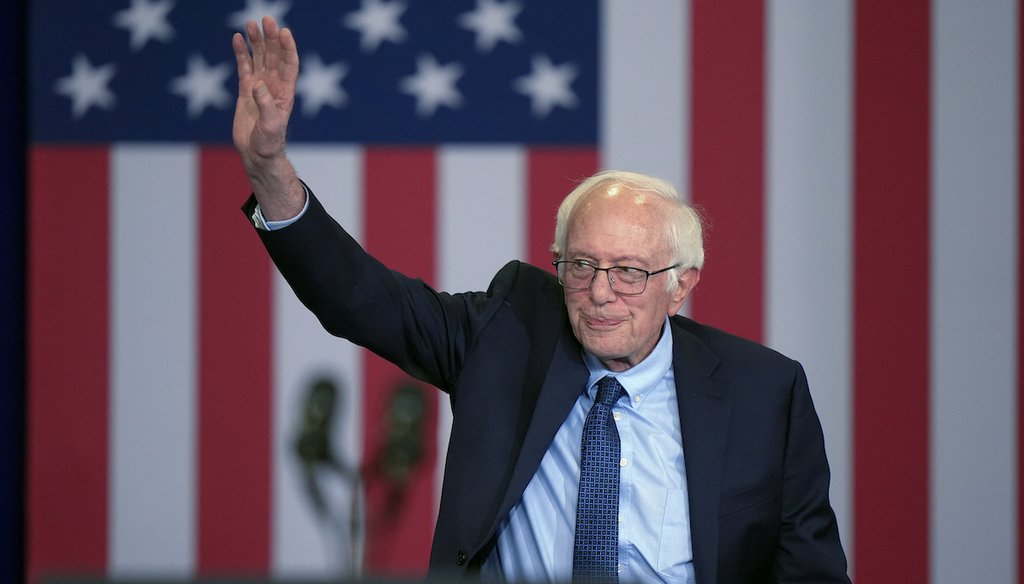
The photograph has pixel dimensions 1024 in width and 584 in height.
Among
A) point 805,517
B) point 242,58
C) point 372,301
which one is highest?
point 242,58

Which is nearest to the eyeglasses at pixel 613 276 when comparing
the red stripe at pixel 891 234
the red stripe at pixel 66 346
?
the red stripe at pixel 891 234

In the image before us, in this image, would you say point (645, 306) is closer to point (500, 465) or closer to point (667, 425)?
point (667, 425)

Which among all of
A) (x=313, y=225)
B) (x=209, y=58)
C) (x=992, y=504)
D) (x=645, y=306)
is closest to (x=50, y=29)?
(x=209, y=58)

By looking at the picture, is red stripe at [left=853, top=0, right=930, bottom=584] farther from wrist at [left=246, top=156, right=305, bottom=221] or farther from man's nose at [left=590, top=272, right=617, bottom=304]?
wrist at [left=246, top=156, right=305, bottom=221]

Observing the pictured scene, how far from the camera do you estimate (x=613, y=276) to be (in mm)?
1947

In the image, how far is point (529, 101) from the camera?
3.56 meters

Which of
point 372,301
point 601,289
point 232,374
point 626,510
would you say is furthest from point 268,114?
point 232,374

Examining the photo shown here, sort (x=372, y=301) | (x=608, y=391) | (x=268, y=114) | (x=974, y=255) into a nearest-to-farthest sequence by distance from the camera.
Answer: (x=268, y=114) → (x=372, y=301) → (x=608, y=391) → (x=974, y=255)

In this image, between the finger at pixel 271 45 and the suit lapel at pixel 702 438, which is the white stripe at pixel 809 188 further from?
the finger at pixel 271 45

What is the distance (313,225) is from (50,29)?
88.4 inches

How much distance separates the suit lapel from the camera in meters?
1.90

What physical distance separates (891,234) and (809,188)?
0.29 meters

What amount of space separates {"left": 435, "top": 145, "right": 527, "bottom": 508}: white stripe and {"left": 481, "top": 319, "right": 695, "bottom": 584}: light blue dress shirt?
162cm

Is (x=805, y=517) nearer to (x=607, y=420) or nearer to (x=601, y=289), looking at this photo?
(x=607, y=420)
